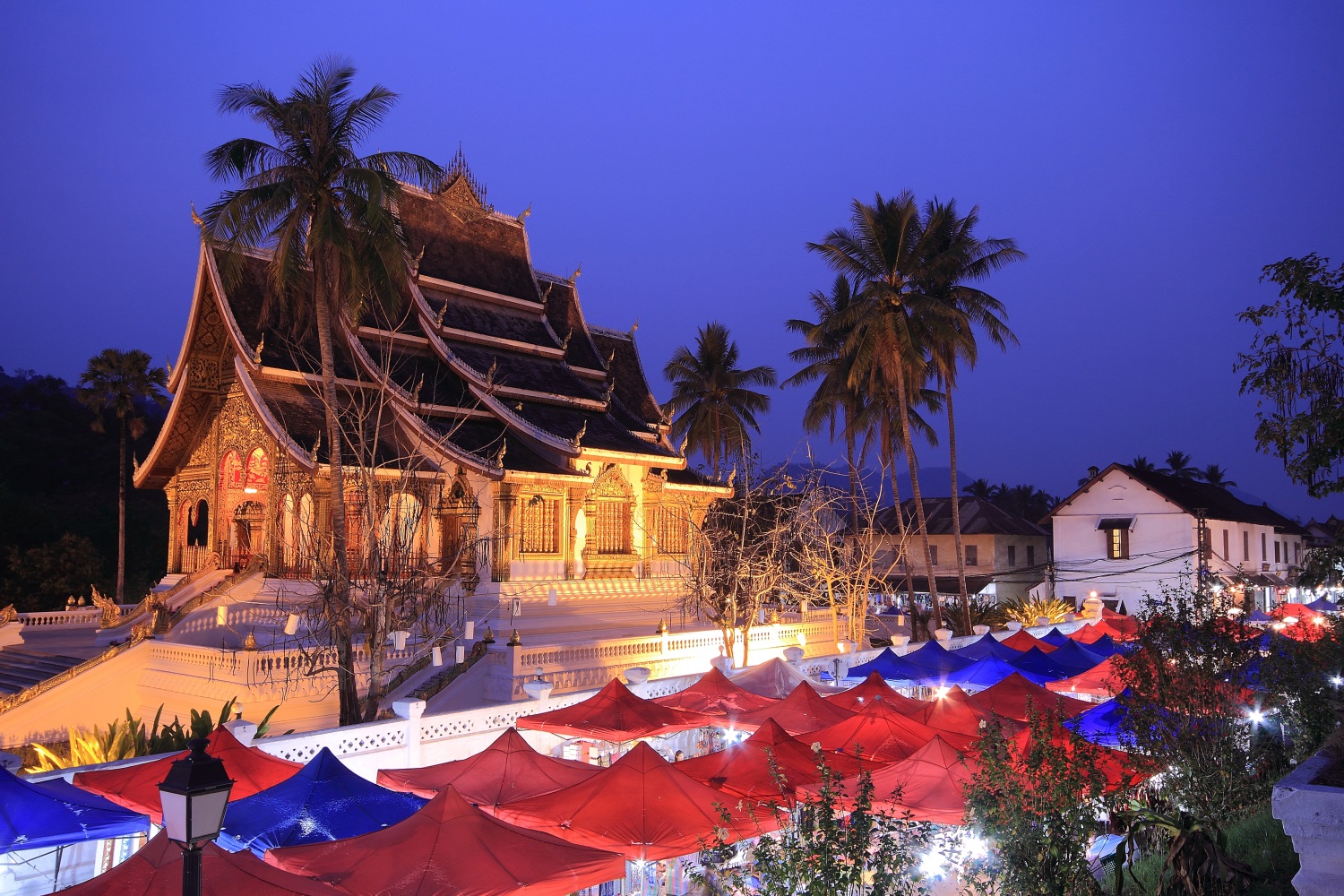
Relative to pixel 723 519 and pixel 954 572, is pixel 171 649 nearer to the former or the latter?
pixel 723 519

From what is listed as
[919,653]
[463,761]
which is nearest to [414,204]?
[919,653]

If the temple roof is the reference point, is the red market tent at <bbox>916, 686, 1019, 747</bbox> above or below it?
below

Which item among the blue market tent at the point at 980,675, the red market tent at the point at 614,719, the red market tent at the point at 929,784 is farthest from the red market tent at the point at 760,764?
the blue market tent at the point at 980,675

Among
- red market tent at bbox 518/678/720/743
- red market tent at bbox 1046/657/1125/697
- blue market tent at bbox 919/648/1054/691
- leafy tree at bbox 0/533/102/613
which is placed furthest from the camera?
leafy tree at bbox 0/533/102/613

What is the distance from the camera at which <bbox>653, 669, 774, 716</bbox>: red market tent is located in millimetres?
14352

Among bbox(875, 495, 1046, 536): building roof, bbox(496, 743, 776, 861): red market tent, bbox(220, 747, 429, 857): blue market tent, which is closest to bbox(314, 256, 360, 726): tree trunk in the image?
bbox(220, 747, 429, 857): blue market tent

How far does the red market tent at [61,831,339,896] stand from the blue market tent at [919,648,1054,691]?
47.0 feet

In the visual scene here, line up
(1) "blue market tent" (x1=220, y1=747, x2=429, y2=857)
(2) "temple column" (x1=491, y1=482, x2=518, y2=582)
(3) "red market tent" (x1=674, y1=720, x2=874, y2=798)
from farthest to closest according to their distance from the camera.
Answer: (2) "temple column" (x1=491, y1=482, x2=518, y2=582)
(3) "red market tent" (x1=674, y1=720, x2=874, y2=798)
(1) "blue market tent" (x1=220, y1=747, x2=429, y2=857)

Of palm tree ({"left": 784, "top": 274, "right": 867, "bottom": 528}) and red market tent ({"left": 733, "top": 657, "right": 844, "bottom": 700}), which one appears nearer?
red market tent ({"left": 733, "top": 657, "right": 844, "bottom": 700})

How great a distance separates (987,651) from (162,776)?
1541 cm

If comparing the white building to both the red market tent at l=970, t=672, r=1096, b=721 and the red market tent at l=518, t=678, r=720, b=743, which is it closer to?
the red market tent at l=970, t=672, r=1096, b=721

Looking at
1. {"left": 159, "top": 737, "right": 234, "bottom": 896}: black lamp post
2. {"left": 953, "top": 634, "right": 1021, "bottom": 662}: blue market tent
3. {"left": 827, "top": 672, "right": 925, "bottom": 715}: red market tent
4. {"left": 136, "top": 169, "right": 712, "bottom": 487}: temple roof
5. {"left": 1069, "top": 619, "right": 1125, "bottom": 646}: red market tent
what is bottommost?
{"left": 1069, "top": 619, "right": 1125, "bottom": 646}: red market tent

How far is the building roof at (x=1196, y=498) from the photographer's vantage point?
1515 inches

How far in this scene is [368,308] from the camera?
73.8 ft
